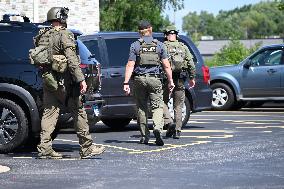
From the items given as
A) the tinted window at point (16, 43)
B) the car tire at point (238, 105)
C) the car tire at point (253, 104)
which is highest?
the tinted window at point (16, 43)

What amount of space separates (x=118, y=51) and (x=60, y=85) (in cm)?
461

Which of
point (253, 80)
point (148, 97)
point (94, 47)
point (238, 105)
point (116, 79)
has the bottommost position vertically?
point (238, 105)

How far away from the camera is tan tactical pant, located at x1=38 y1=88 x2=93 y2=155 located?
10.8m

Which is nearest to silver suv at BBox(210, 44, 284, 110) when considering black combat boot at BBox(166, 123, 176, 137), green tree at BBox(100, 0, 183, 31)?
black combat boot at BBox(166, 123, 176, 137)

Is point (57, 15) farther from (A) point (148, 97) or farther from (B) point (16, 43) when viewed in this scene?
(A) point (148, 97)

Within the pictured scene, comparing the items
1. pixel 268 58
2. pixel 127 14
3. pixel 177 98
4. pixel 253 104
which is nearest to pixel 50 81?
pixel 177 98

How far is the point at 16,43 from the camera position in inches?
460

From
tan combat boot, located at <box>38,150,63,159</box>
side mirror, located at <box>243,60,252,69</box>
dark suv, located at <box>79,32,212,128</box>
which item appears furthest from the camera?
side mirror, located at <box>243,60,252,69</box>

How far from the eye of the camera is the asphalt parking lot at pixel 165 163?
8.70m

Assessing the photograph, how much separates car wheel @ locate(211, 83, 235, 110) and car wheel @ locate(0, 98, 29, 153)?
36.0 feet

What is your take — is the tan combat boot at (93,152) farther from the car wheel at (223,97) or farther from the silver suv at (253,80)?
the car wheel at (223,97)

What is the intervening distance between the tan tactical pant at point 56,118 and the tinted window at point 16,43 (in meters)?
0.98

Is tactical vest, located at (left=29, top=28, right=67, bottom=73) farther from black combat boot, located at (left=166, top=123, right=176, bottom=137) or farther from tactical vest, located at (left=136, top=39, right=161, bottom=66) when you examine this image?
black combat boot, located at (left=166, top=123, right=176, bottom=137)

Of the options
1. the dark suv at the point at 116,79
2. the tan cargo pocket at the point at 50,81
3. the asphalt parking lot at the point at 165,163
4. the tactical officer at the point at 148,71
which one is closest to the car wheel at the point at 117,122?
the dark suv at the point at 116,79
